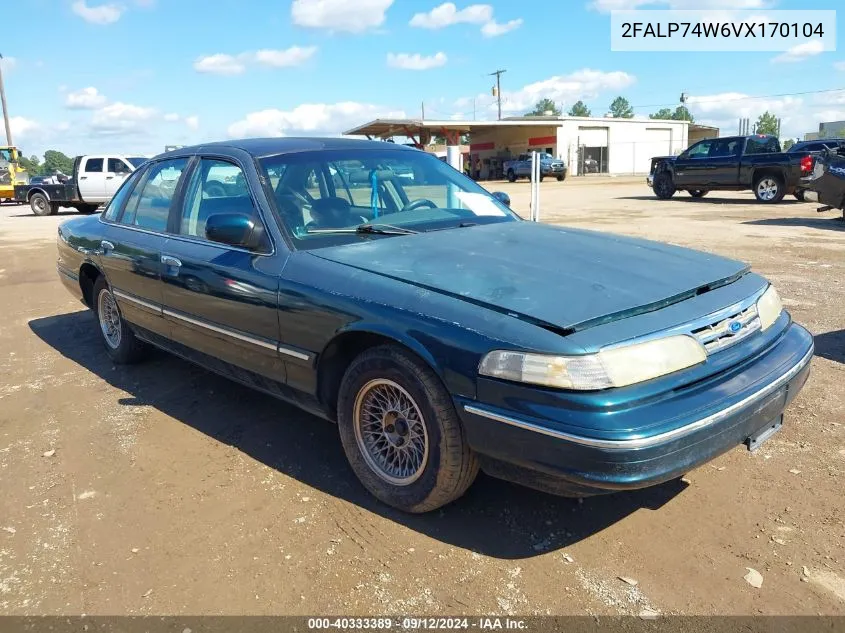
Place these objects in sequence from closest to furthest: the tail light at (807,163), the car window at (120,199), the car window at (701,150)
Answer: the car window at (120,199), the tail light at (807,163), the car window at (701,150)

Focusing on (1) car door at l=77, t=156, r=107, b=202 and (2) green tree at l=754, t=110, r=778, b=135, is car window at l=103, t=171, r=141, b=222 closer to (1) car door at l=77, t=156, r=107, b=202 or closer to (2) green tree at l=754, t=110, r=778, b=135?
(1) car door at l=77, t=156, r=107, b=202

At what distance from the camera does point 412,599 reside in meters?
2.39

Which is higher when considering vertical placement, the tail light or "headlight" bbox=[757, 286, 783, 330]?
the tail light

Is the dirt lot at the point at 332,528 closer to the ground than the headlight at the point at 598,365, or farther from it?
closer to the ground

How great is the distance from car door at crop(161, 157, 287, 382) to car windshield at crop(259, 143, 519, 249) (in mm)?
199

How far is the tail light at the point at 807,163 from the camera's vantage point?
52.3ft

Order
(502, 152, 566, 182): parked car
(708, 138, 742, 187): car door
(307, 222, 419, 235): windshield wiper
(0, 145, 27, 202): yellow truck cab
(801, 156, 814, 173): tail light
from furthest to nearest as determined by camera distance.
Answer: (502, 152, 566, 182): parked car → (0, 145, 27, 202): yellow truck cab → (708, 138, 742, 187): car door → (801, 156, 814, 173): tail light → (307, 222, 419, 235): windshield wiper

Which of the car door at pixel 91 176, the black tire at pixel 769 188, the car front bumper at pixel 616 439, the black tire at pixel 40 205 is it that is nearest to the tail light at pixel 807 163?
the black tire at pixel 769 188

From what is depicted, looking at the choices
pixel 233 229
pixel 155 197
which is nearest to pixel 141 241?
pixel 155 197

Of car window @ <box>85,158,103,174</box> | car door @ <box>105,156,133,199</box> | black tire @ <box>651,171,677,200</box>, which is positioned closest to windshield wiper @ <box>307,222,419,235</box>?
black tire @ <box>651,171,677,200</box>

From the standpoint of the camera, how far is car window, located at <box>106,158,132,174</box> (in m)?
21.4

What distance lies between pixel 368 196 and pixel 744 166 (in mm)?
16798

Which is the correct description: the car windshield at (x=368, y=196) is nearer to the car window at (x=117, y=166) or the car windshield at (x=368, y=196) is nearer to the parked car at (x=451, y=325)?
the parked car at (x=451, y=325)

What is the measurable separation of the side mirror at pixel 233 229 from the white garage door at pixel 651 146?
5423cm
